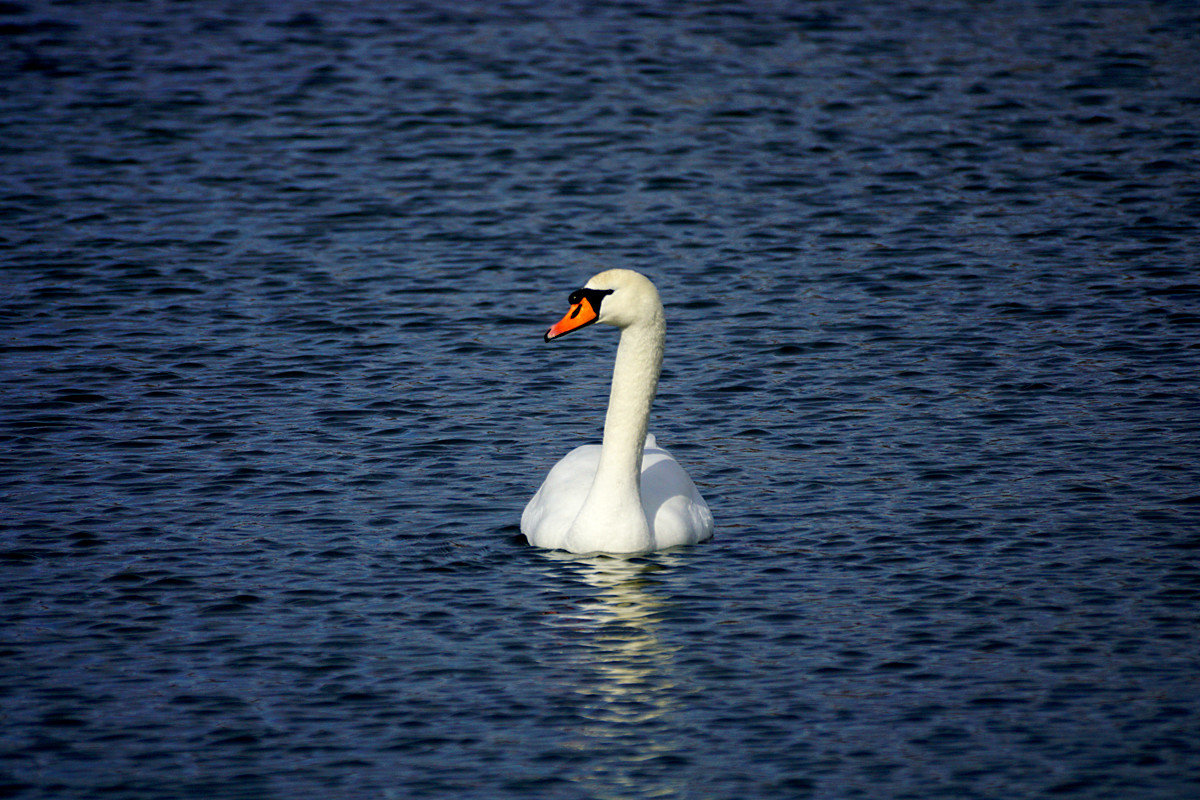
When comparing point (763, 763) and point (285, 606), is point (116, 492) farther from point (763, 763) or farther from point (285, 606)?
point (763, 763)

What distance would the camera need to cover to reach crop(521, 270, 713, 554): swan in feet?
38.4

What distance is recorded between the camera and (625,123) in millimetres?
23484

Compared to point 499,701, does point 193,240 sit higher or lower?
higher

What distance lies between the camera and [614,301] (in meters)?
11.8

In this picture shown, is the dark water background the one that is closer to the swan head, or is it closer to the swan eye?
the swan head

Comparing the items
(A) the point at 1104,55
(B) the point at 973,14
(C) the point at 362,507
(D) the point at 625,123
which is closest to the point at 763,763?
(C) the point at 362,507

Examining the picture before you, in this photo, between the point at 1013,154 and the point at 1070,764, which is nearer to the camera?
the point at 1070,764

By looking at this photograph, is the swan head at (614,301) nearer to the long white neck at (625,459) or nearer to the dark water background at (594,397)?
the long white neck at (625,459)

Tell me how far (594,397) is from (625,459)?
3.76m

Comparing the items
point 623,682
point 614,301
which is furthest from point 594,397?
point 623,682

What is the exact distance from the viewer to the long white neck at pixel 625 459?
11688 millimetres

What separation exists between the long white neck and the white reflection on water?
18 centimetres

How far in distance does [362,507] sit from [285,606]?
188 centimetres

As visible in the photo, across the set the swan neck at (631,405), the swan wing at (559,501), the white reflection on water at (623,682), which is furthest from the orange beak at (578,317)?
the white reflection on water at (623,682)
